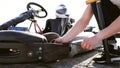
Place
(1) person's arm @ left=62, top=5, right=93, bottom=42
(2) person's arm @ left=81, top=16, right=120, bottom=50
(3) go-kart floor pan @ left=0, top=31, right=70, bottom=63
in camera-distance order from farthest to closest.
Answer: (1) person's arm @ left=62, top=5, right=93, bottom=42
(3) go-kart floor pan @ left=0, top=31, right=70, bottom=63
(2) person's arm @ left=81, top=16, right=120, bottom=50

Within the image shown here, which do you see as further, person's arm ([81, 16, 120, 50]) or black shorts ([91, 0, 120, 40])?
black shorts ([91, 0, 120, 40])

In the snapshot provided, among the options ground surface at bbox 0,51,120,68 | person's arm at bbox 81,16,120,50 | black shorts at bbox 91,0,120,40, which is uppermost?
black shorts at bbox 91,0,120,40

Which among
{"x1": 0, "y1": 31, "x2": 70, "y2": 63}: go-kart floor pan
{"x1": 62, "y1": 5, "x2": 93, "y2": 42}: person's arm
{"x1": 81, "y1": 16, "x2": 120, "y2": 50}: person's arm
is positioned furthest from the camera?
{"x1": 62, "y1": 5, "x2": 93, "y2": 42}: person's arm

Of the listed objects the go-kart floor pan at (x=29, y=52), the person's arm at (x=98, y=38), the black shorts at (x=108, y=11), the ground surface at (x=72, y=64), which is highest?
the black shorts at (x=108, y=11)

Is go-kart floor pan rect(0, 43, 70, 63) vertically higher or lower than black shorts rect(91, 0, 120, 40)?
lower

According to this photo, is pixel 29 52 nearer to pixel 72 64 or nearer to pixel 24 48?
pixel 24 48

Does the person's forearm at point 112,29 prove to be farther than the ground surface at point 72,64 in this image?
No

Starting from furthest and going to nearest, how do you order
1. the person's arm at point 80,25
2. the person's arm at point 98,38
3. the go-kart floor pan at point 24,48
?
the person's arm at point 80,25, the go-kart floor pan at point 24,48, the person's arm at point 98,38

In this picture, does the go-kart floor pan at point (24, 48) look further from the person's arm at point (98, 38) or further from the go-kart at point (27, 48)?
the person's arm at point (98, 38)

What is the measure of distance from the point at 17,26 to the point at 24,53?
1.28 m

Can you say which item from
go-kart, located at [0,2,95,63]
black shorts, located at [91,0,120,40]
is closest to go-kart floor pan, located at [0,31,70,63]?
go-kart, located at [0,2,95,63]

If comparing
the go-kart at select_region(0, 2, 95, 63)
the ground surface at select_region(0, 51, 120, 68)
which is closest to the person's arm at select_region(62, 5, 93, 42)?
the go-kart at select_region(0, 2, 95, 63)

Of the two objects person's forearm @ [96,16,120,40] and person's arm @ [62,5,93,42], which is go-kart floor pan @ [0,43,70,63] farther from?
person's forearm @ [96,16,120,40]

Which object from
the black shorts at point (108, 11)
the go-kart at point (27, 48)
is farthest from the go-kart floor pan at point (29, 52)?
the black shorts at point (108, 11)
